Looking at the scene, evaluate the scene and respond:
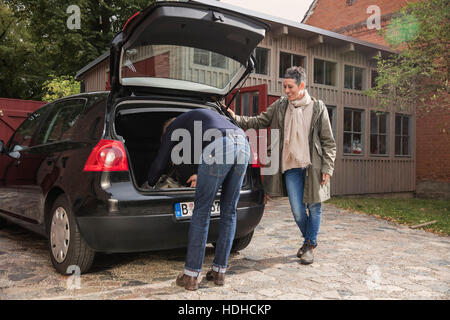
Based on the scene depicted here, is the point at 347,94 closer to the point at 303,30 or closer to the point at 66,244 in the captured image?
the point at 303,30

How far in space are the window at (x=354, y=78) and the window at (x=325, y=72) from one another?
22.0 inches

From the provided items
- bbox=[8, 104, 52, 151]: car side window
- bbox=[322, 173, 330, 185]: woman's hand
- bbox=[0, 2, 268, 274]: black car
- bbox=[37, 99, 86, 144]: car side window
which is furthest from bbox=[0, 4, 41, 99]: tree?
bbox=[322, 173, 330, 185]: woman's hand

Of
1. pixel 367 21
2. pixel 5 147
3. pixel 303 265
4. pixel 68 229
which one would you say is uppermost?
pixel 367 21

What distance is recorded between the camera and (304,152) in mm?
4086

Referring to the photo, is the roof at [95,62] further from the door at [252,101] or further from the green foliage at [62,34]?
the door at [252,101]

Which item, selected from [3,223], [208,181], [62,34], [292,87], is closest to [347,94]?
[292,87]

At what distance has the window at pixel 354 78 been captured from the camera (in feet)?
42.5

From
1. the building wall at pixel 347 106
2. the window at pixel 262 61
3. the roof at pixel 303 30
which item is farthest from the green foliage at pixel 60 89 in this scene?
the window at pixel 262 61

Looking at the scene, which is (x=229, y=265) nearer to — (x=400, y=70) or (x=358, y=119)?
(x=400, y=70)
